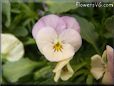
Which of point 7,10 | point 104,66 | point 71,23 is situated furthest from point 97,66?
point 7,10

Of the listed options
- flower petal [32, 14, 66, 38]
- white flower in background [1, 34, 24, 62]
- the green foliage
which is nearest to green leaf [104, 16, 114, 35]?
the green foliage

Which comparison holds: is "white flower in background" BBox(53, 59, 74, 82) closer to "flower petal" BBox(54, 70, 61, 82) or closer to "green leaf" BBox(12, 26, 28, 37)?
"flower petal" BBox(54, 70, 61, 82)

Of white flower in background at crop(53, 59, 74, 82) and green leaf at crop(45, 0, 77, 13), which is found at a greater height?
green leaf at crop(45, 0, 77, 13)

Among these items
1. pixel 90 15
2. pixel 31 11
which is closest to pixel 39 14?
pixel 31 11

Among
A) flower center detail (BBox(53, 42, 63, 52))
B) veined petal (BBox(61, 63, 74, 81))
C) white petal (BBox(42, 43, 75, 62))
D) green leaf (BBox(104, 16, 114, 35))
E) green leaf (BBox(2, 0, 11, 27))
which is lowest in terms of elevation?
veined petal (BBox(61, 63, 74, 81))

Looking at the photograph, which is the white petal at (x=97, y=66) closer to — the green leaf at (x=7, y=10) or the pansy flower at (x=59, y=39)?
the pansy flower at (x=59, y=39)

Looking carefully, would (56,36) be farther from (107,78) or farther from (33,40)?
(107,78)

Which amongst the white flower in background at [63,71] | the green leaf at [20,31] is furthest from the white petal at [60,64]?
the green leaf at [20,31]

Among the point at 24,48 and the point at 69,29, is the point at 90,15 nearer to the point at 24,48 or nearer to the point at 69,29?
the point at 69,29
